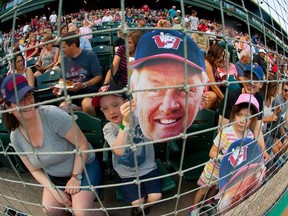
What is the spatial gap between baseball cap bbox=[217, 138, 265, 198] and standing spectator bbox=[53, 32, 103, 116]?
60 cm

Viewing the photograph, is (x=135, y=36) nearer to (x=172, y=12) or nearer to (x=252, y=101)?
(x=172, y=12)

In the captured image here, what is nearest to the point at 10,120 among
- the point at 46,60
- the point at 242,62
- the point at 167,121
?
the point at 167,121

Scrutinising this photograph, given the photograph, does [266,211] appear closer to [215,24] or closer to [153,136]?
[153,136]

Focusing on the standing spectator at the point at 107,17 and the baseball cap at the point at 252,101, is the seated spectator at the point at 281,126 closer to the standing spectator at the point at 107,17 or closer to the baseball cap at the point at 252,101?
the baseball cap at the point at 252,101

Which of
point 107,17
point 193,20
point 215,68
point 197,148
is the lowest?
point 197,148

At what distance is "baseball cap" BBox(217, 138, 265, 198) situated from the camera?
79cm

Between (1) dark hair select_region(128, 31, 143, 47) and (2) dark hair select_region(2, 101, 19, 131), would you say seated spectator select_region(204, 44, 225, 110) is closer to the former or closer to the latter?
(1) dark hair select_region(128, 31, 143, 47)

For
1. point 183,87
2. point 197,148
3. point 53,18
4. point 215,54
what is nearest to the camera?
point 183,87

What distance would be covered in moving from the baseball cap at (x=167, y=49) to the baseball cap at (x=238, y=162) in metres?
0.26

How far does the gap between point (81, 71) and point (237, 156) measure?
79cm

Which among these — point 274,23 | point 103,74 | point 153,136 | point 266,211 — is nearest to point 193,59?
point 153,136

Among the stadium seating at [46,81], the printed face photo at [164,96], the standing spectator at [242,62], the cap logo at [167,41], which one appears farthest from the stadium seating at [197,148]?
the stadium seating at [46,81]

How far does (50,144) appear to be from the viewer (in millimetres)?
891

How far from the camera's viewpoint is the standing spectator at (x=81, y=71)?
46.6 inches
